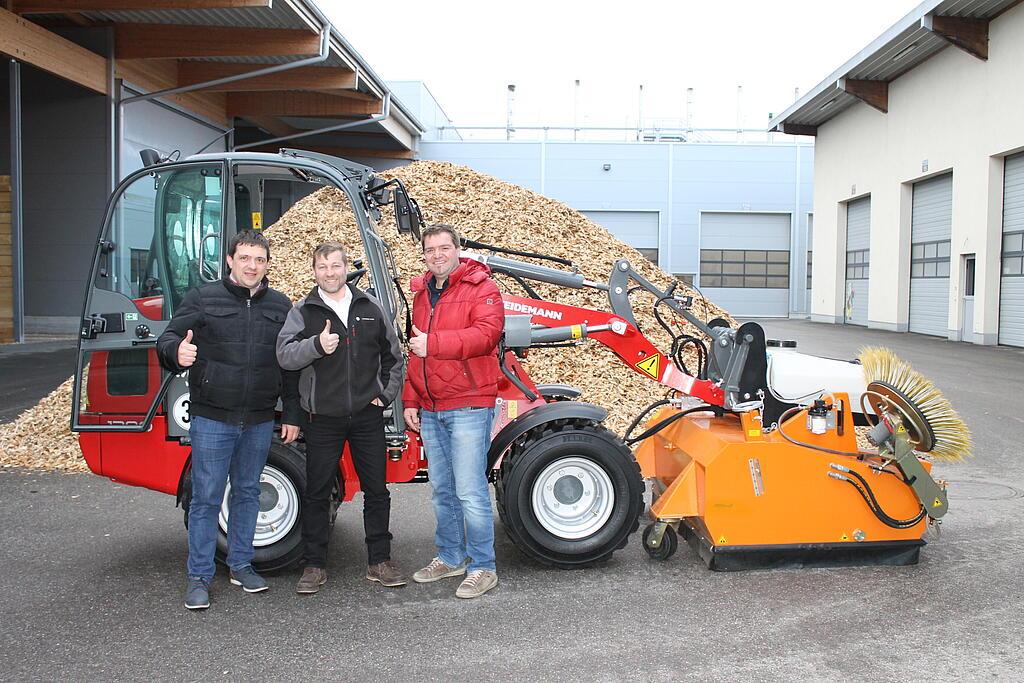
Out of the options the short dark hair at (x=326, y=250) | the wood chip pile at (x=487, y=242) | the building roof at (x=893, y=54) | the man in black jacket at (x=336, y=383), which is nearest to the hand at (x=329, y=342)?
the man in black jacket at (x=336, y=383)

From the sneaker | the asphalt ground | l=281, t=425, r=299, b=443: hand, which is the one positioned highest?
l=281, t=425, r=299, b=443: hand

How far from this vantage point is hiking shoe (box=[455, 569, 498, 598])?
4812 mm

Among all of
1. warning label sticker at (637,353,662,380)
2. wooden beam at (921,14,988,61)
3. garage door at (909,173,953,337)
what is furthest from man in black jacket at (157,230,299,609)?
garage door at (909,173,953,337)

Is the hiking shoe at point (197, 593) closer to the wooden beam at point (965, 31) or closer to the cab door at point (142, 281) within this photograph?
the cab door at point (142, 281)

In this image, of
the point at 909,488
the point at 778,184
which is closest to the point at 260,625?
the point at 909,488

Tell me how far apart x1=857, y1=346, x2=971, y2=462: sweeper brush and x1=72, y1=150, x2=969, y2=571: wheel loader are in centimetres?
1

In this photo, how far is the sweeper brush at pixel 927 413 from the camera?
5340 millimetres

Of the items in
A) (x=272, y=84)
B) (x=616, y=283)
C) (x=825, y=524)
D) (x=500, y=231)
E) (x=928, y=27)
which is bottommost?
(x=825, y=524)

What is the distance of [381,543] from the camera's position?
4996 mm

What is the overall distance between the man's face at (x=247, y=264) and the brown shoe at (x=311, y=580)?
61.5 inches

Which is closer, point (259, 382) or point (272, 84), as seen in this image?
point (259, 382)

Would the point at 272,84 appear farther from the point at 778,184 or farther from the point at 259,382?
the point at 778,184

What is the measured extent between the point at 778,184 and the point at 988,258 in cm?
1717

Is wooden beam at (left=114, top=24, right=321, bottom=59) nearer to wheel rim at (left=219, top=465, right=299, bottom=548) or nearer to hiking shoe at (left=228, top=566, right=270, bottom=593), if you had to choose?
wheel rim at (left=219, top=465, right=299, bottom=548)
